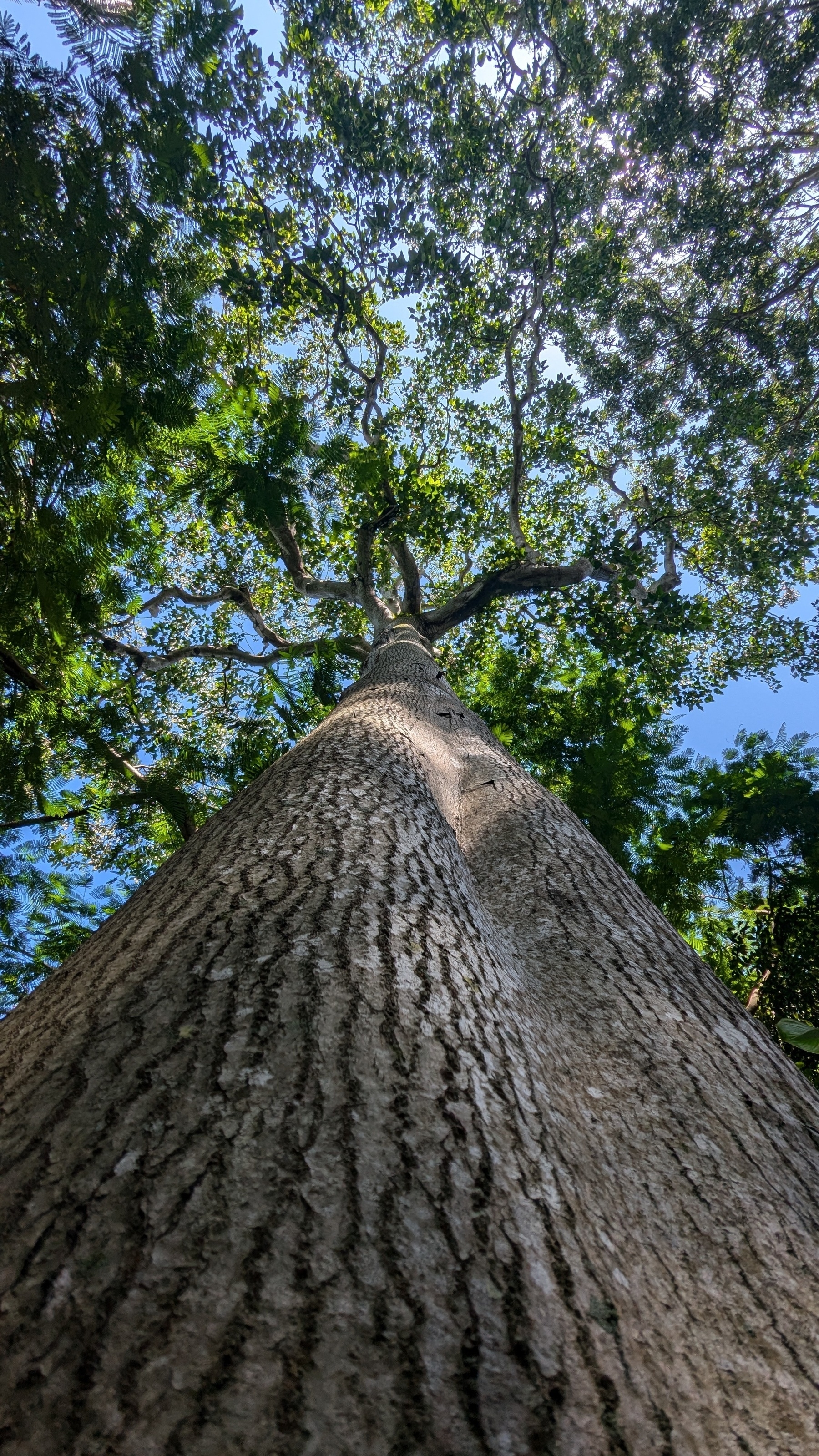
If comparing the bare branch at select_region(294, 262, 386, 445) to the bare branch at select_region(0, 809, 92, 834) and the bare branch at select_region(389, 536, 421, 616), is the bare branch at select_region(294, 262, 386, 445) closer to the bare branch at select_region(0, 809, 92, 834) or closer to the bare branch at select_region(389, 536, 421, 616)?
the bare branch at select_region(389, 536, 421, 616)

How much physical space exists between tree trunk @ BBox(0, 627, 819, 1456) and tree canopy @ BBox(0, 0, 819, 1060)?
166 centimetres

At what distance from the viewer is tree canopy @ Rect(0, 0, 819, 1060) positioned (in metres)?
2.29

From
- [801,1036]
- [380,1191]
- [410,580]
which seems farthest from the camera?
[410,580]

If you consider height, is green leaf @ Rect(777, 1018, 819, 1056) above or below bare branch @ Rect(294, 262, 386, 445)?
below

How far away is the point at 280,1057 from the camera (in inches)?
42.4

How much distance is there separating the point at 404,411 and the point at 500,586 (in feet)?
13.5

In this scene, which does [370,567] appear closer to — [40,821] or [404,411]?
[404,411]

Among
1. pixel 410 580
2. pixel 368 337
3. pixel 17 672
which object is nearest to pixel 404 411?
pixel 368 337

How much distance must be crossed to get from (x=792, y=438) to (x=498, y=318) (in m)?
Result: 5.00

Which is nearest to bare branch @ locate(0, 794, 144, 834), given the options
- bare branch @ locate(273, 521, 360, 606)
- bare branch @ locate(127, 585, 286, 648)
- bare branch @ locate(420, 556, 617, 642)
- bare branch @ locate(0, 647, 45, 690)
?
bare branch @ locate(0, 647, 45, 690)

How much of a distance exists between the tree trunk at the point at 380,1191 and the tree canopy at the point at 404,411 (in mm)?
1661

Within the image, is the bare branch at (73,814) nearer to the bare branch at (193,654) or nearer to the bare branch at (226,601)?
the bare branch at (193,654)

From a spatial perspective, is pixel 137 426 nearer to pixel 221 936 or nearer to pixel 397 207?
pixel 221 936

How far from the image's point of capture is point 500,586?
7.84 meters
